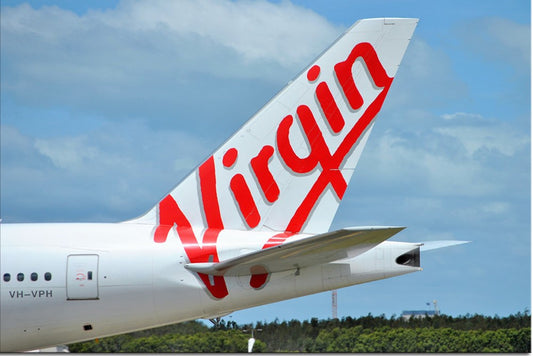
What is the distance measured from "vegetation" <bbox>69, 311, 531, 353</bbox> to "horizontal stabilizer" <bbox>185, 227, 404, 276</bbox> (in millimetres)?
8620

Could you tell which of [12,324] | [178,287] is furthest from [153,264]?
[12,324]

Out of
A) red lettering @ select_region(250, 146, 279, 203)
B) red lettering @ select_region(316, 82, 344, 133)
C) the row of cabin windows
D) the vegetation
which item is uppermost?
red lettering @ select_region(316, 82, 344, 133)

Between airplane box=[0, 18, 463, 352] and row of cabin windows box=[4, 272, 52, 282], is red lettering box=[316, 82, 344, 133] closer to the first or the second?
airplane box=[0, 18, 463, 352]

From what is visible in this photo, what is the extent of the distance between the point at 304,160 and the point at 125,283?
4562mm

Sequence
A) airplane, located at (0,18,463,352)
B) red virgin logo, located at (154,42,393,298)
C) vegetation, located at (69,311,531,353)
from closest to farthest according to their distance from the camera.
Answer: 1. airplane, located at (0,18,463,352)
2. red virgin logo, located at (154,42,393,298)
3. vegetation, located at (69,311,531,353)

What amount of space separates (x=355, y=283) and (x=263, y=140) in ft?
12.0

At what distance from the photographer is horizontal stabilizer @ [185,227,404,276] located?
680 inches

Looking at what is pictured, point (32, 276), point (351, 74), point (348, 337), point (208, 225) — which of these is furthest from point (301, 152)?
point (348, 337)

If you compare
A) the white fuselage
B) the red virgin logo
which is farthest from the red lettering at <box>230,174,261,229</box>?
the white fuselage

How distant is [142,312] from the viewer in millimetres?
19125

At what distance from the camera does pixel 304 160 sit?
20.4 metres

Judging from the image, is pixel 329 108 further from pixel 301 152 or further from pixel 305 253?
pixel 305 253

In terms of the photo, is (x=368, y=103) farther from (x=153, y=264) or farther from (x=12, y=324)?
(x=12, y=324)

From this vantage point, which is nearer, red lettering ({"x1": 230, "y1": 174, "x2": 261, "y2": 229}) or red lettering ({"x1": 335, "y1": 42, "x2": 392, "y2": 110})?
red lettering ({"x1": 230, "y1": 174, "x2": 261, "y2": 229})
